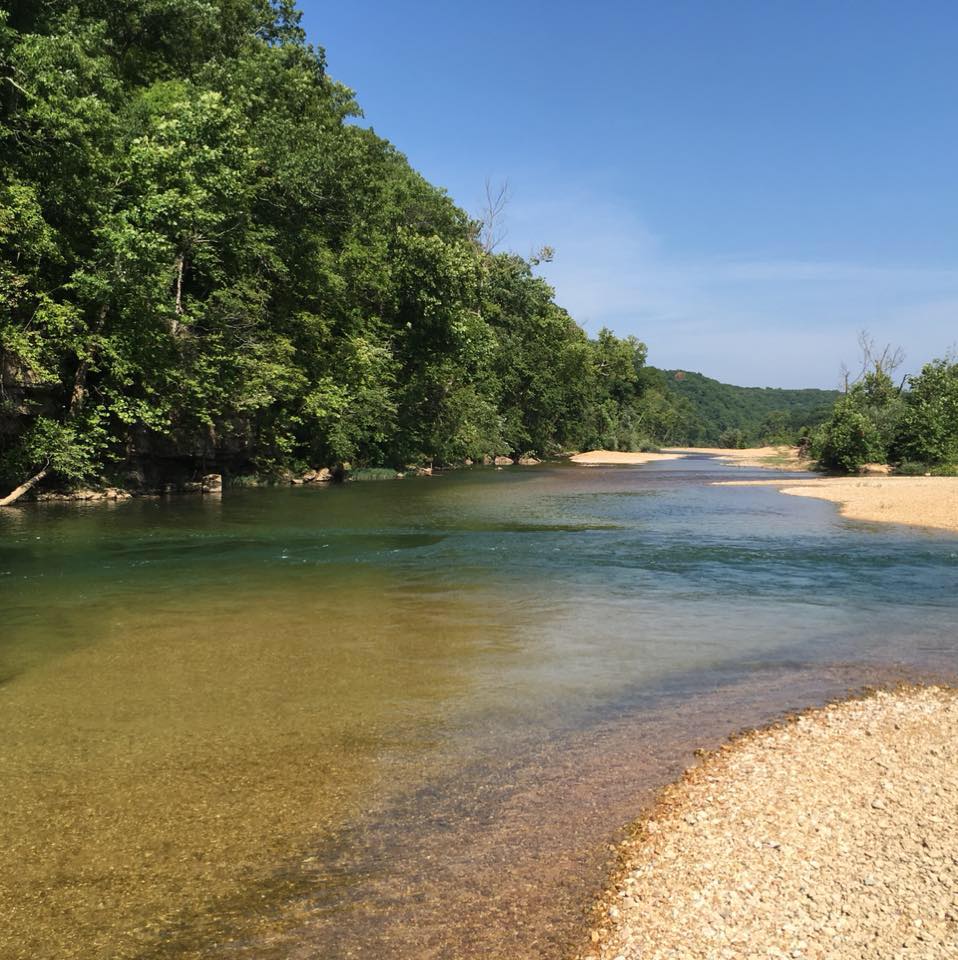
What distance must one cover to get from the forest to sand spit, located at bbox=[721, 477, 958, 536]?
16264 mm

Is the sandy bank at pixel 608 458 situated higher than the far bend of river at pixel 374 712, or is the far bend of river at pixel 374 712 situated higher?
the sandy bank at pixel 608 458

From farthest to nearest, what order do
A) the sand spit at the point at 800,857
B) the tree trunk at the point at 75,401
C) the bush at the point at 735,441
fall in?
the bush at the point at 735,441
the tree trunk at the point at 75,401
the sand spit at the point at 800,857

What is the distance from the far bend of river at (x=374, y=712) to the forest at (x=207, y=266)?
8954 millimetres

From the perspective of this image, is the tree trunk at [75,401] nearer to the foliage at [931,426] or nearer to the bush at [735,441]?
the foliage at [931,426]

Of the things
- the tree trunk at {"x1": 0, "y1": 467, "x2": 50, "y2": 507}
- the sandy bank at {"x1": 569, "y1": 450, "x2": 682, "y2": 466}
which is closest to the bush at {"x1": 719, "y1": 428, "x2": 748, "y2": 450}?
the sandy bank at {"x1": 569, "y1": 450, "x2": 682, "y2": 466}

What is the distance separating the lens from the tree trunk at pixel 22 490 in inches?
941

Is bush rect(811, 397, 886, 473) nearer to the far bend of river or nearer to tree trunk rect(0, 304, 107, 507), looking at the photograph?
the far bend of river

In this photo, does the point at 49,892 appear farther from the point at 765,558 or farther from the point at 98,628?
the point at 765,558

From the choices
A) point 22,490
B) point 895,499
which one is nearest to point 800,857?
point 22,490

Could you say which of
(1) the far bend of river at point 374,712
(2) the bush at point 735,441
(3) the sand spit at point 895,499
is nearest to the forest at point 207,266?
(1) the far bend of river at point 374,712

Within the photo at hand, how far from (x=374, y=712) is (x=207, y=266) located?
87.3 ft

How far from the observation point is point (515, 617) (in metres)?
11.6

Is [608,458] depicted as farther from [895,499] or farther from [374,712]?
[374,712]

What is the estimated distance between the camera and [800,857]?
4418 millimetres
